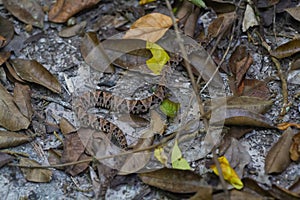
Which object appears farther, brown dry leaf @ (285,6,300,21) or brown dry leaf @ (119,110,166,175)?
brown dry leaf @ (285,6,300,21)

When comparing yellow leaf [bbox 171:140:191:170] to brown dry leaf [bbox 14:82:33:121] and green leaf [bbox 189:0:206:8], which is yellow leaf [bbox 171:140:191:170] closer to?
brown dry leaf [bbox 14:82:33:121]

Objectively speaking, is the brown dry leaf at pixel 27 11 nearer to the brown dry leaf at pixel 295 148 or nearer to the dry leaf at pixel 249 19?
the dry leaf at pixel 249 19

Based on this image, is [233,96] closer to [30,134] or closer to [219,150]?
[219,150]

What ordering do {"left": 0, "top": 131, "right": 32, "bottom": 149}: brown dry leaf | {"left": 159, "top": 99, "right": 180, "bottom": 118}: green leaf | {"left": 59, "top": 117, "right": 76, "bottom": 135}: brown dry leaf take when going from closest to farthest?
{"left": 0, "top": 131, "right": 32, "bottom": 149}: brown dry leaf
{"left": 59, "top": 117, "right": 76, "bottom": 135}: brown dry leaf
{"left": 159, "top": 99, "right": 180, "bottom": 118}: green leaf

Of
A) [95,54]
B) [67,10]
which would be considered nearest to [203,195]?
[95,54]

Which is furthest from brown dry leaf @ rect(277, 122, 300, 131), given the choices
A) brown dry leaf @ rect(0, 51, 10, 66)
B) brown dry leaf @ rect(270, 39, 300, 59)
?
brown dry leaf @ rect(0, 51, 10, 66)
